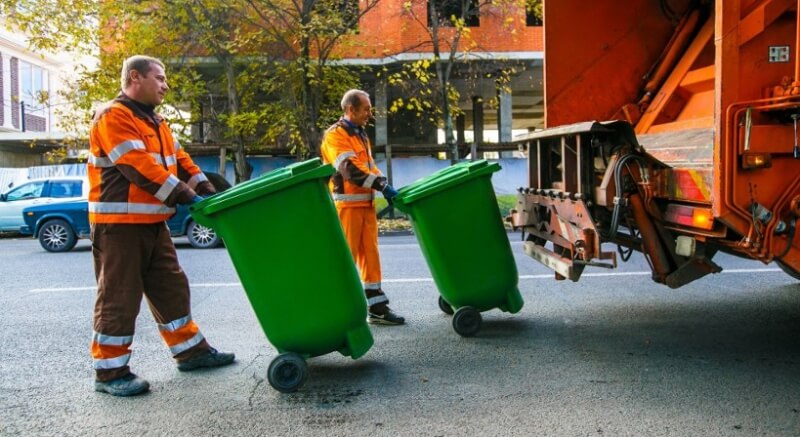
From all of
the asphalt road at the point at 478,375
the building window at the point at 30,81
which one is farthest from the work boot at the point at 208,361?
the building window at the point at 30,81

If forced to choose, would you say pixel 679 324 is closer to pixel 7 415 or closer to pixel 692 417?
pixel 692 417

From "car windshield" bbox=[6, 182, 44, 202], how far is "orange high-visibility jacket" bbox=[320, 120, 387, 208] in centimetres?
1000

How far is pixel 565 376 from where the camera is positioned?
11.4 ft

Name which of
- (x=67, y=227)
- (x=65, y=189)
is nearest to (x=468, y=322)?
(x=67, y=227)

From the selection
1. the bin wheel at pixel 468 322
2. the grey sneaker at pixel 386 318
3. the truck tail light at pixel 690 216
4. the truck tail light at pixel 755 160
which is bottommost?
the grey sneaker at pixel 386 318

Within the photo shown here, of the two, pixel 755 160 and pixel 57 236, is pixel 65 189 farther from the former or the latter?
pixel 755 160

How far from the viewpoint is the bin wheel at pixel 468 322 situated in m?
4.25

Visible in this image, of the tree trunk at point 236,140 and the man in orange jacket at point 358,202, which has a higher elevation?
the tree trunk at point 236,140

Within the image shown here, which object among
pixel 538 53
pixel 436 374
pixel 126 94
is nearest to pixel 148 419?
pixel 436 374

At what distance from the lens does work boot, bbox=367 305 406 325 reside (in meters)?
4.68

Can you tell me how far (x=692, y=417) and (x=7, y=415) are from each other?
3157 mm

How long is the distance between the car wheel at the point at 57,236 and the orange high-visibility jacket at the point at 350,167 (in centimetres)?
773

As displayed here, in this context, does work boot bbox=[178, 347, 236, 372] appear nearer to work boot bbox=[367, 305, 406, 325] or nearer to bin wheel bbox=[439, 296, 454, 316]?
work boot bbox=[367, 305, 406, 325]

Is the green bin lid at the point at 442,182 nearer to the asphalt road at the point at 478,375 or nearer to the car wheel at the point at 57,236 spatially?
the asphalt road at the point at 478,375
